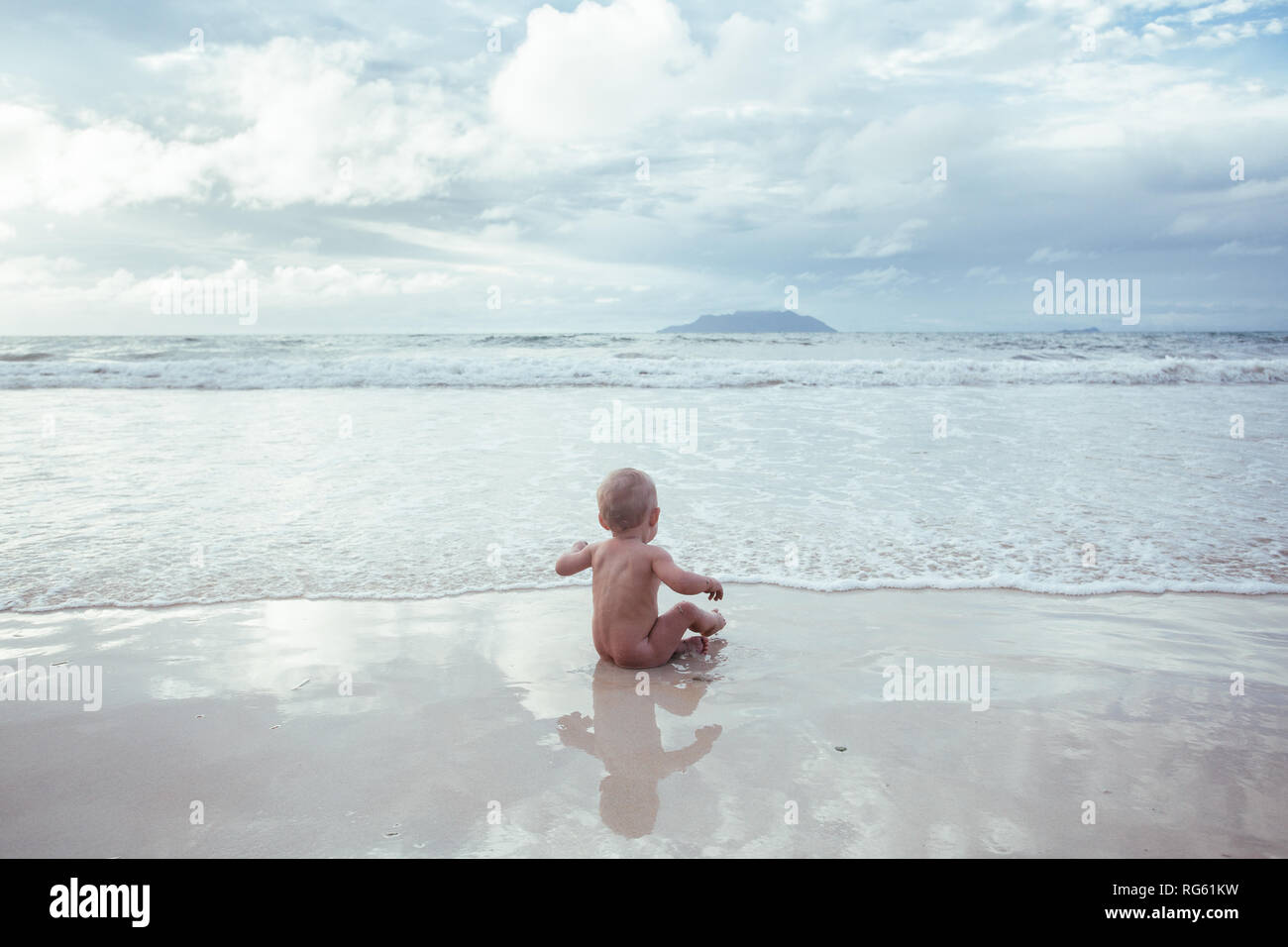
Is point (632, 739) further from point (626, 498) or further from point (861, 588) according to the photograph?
point (861, 588)

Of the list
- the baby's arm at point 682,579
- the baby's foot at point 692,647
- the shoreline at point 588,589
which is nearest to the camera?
the baby's arm at point 682,579

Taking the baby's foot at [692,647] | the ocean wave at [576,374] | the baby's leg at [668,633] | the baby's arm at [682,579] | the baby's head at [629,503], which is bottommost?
the baby's foot at [692,647]

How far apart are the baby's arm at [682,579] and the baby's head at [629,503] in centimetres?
15

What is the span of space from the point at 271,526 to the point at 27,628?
182 centimetres

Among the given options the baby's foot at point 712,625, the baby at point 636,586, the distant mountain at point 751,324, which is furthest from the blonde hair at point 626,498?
the distant mountain at point 751,324

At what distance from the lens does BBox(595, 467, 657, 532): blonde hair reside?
350 centimetres

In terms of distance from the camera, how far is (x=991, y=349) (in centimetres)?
3041

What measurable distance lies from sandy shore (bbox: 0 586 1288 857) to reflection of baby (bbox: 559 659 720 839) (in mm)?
12

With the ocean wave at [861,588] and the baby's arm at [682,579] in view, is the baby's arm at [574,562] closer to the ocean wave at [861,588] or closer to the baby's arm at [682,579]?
the baby's arm at [682,579]

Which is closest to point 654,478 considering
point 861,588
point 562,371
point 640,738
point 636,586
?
point 861,588

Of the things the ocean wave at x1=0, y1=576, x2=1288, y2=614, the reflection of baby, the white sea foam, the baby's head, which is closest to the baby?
the baby's head

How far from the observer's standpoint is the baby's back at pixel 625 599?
11.2 feet
